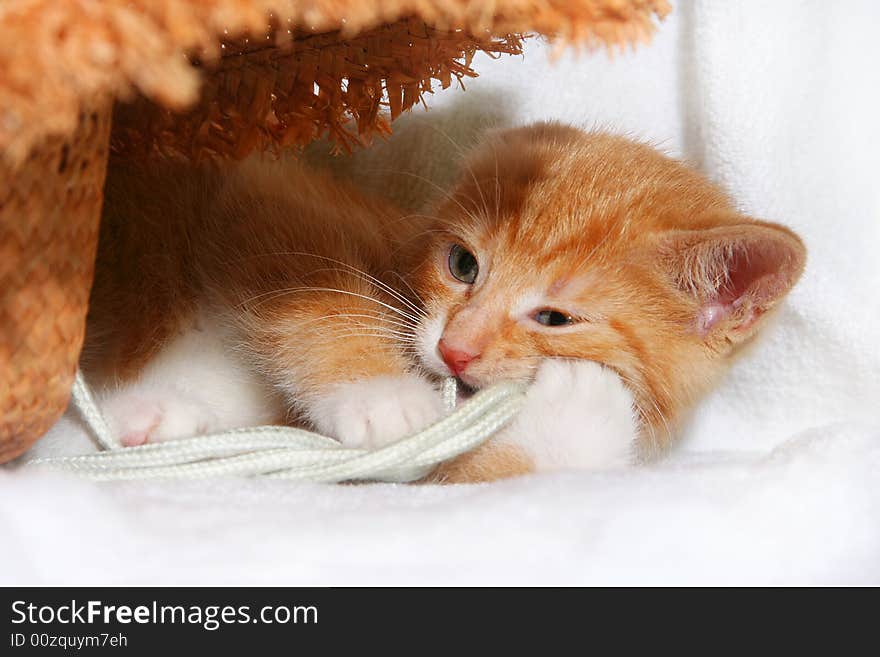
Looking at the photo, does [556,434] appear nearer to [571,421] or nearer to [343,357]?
[571,421]

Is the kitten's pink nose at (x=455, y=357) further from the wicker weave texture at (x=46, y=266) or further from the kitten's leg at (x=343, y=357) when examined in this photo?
the wicker weave texture at (x=46, y=266)

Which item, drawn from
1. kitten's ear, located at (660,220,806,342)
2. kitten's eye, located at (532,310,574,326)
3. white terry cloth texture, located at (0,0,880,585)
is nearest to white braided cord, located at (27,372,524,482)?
white terry cloth texture, located at (0,0,880,585)

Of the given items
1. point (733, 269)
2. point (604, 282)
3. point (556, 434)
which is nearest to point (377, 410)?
point (556, 434)

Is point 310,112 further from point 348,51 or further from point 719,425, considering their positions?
point 719,425

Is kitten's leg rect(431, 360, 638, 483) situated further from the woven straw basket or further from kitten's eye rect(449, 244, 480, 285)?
the woven straw basket

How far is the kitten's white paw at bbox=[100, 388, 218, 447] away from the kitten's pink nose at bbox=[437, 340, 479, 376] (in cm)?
37

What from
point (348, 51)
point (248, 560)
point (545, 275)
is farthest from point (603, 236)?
point (248, 560)

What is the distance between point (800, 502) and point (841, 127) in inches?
37.9

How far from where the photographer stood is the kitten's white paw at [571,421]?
1.03 meters

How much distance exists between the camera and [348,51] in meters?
1.01

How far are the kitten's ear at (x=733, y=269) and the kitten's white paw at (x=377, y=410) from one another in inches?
15.0

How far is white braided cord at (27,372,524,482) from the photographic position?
3.05 ft

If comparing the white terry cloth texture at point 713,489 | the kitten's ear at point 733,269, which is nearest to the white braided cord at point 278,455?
the white terry cloth texture at point 713,489

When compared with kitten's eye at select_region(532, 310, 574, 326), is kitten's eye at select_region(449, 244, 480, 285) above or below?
above
